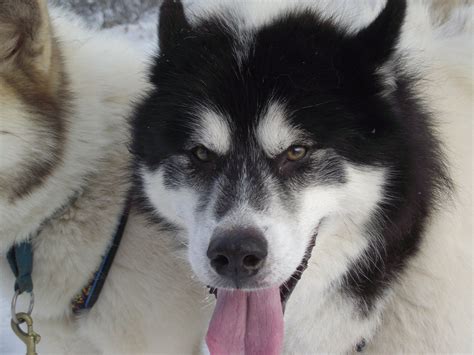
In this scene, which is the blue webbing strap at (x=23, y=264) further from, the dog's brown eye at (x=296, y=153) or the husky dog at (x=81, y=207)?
the dog's brown eye at (x=296, y=153)

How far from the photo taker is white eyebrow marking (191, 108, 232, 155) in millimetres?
1584

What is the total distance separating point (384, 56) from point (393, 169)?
303 millimetres

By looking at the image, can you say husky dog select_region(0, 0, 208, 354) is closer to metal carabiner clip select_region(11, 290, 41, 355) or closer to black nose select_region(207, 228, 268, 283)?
metal carabiner clip select_region(11, 290, 41, 355)

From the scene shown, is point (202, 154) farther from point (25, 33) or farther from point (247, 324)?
point (25, 33)

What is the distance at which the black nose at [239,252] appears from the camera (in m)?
1.41

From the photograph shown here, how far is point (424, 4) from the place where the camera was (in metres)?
2.28

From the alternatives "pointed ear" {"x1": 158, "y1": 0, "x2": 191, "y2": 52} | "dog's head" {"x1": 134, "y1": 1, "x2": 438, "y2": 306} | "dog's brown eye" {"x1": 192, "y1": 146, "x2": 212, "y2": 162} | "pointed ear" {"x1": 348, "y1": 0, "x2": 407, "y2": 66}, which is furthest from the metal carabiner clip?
"pointed ear" {"x1": 348, "y1": 0, "x2": 407, "y2": 66}

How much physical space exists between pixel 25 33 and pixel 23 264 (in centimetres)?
70

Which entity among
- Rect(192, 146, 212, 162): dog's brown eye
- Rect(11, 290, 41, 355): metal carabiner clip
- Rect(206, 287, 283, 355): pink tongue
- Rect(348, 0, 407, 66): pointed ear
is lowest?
Rect(11, 290, 41, 355): metal carabiner clip

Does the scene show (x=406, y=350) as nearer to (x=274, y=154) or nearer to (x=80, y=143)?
(x=274, y=154)

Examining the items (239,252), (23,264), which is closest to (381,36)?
(239,252)

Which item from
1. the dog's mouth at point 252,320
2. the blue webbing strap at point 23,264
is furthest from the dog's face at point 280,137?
the blue webbing strap at point 23,264

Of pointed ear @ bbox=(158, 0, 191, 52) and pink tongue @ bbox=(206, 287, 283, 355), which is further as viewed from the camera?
pointed ear @ bbox=(158, 0, 191, 52)

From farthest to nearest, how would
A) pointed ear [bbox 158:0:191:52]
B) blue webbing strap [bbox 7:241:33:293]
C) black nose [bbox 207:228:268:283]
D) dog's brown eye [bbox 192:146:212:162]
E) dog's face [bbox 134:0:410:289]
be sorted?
blue webbing strap [bbox 7:241:33:293] < pointed ear [bbox 158:0:191:52] < dog's brown eye [bbox 192:146:212:162] < dog's face [bbox 134:0:410:289] < black nose [bbox 207:228:268:283]
